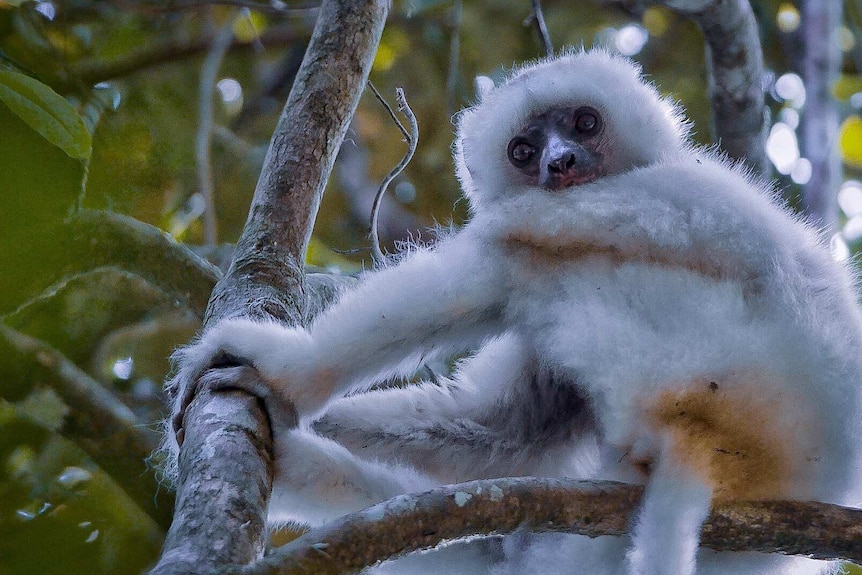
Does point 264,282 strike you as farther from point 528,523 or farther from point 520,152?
point 520,152

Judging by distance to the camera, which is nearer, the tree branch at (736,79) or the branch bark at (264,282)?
the branch bark at (264,282)

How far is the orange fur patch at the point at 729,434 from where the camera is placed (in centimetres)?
262

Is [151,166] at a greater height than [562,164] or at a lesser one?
greater

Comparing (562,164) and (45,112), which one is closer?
(45,112)

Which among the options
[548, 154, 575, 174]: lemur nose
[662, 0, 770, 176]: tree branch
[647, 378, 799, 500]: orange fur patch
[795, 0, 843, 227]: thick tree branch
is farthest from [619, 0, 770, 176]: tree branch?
[647, 378, 799, 500]: orange fur patch

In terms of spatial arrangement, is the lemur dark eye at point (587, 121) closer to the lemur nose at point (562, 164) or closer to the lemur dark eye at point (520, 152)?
the lemur dark eye at point (520, 152)

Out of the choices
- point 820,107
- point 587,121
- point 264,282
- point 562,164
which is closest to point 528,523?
point 264,282

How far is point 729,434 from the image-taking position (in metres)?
2.66

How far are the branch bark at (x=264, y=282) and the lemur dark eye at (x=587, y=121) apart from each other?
0.89 metres

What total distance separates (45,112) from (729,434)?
213cm

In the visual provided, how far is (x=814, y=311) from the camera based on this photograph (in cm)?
277

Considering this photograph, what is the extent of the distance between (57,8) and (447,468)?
346 cm

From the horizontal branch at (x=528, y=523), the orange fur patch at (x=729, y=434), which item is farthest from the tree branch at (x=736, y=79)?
the horizontal branch at (x=528, y=523)

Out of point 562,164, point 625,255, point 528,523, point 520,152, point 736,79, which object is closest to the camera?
point 528,523
